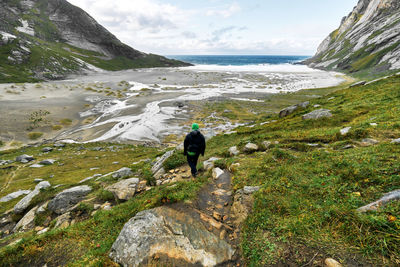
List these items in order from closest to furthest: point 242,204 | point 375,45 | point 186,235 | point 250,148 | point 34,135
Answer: point 186,235
point 242,204
point 250,148
point 34,135
point 375,45

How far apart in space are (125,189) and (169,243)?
647 cm

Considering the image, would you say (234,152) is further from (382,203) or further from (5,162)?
(5,162)

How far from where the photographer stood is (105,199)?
33.7 feet

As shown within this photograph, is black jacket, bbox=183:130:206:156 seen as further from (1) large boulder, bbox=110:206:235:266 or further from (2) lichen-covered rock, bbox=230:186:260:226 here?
(1) large boulder, bbox=110:206:235:266

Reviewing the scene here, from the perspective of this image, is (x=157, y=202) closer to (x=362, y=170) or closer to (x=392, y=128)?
(x=362, y=170)

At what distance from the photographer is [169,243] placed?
5004 millimetres

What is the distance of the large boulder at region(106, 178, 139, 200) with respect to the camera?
989cm

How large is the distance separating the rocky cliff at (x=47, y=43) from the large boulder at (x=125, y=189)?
121m

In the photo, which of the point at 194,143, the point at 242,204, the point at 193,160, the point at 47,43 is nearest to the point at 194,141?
the point at 194,143

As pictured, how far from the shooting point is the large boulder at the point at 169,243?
4.68 meters

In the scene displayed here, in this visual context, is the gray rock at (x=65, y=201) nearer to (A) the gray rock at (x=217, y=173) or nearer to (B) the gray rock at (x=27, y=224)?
(B) the gray rock at (x=27, y=224)

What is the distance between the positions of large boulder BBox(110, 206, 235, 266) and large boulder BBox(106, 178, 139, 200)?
4602 millimetres

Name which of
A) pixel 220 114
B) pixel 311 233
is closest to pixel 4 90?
pixel 220 114

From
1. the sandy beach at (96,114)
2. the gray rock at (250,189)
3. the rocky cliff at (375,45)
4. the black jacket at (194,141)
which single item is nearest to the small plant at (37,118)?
the sandy beach at (96,114)
